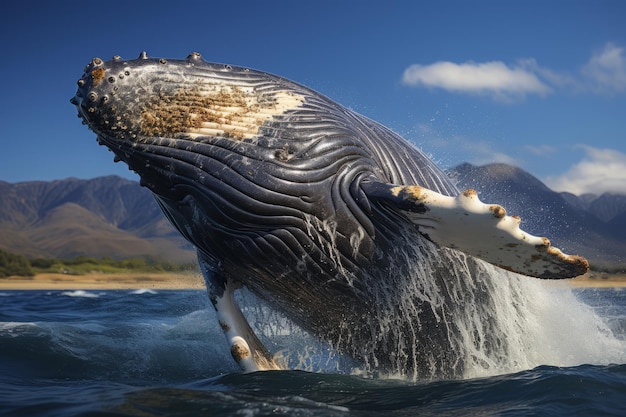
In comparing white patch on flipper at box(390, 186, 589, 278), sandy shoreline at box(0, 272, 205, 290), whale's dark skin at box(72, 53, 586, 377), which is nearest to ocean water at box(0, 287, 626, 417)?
whale's dark skin at box(72, 53, 586, 377)

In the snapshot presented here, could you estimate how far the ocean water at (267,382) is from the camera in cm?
481

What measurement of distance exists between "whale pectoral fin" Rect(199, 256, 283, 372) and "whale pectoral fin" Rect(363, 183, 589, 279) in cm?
202

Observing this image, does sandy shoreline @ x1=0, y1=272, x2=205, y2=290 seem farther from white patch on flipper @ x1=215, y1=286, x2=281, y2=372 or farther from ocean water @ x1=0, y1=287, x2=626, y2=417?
white patch on flipper @ x1=215, y1=286, x2=281, y2=372

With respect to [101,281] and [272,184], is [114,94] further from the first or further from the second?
[101,281]

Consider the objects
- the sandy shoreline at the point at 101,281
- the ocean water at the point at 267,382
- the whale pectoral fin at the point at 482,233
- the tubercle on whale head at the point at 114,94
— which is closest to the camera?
the ocean water at the point at 267,382

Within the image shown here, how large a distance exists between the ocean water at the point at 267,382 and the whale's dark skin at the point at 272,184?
2.45ft

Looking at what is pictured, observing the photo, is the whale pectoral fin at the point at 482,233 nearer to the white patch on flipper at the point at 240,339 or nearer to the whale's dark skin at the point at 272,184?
the whale's dark skin at the point at 272,184

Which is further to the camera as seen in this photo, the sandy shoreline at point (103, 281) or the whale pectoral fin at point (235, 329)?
the sandy shoreline at point (103, 281)

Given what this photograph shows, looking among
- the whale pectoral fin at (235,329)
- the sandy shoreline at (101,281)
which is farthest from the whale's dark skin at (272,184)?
the sandy shoreline at (101,281)

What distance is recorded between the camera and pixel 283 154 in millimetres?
5539

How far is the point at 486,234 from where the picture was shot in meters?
5.01

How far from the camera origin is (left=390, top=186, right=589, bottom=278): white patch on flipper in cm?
493

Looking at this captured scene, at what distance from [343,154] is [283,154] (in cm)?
54

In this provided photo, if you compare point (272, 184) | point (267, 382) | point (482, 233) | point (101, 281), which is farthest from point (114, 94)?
point (101, 281)
